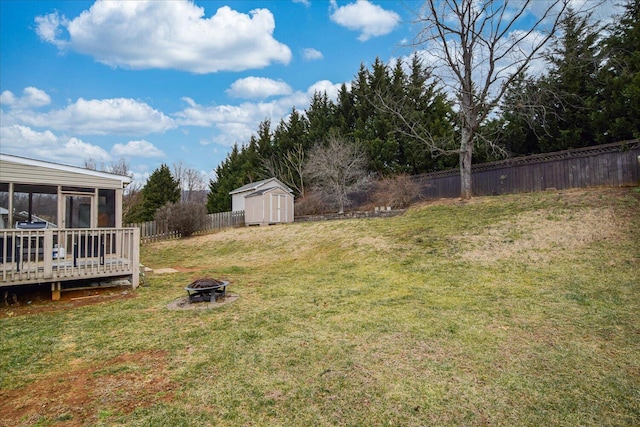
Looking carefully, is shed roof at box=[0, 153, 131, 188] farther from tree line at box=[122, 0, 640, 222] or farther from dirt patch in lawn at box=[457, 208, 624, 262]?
tree line at box=[122, 0, 640, 222]

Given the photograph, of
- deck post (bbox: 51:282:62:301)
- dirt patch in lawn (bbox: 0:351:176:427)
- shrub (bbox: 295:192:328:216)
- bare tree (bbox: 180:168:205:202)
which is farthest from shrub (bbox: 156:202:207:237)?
bare tree (bbox: 180:168:205:202)

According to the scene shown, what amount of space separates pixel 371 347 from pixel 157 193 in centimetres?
2555

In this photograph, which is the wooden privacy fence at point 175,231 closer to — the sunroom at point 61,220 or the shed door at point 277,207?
the shed door at point 277,207

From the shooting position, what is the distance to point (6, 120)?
1482cm

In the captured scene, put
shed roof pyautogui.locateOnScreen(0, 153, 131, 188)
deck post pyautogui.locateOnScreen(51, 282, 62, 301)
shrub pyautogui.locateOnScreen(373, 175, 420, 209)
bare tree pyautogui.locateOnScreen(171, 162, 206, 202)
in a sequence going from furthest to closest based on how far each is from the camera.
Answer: bare tree pyautogui.locateOnScreen(171, 162, 206, 202) → shrub pyautogui.locateOnScreen(373, 175, 420, 209) → shed roof pyautogui.locateOnScreen(0, 153, 131, 188) → deck post pyautogui.locateOnScreen(51, 282, 62, 301)

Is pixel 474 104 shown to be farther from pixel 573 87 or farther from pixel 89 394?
pixel 89 394

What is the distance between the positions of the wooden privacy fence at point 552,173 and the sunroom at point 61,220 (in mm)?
14367

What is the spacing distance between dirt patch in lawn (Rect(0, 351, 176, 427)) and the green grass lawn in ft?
0.06

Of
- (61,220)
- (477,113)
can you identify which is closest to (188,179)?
(61,220)

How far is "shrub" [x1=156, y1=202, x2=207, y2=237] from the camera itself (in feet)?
58.0

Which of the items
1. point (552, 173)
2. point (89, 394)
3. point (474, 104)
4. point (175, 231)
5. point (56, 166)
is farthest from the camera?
point (175, 231)

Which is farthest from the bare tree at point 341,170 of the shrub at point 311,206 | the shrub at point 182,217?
the shrub at point 182,217

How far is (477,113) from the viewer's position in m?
13.9

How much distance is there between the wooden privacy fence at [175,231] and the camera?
664 inches
